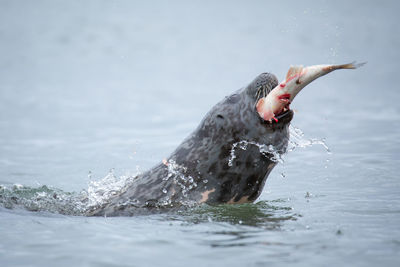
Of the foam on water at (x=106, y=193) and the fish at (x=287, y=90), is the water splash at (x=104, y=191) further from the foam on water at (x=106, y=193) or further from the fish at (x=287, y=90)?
the fish at (x=287, y=90)

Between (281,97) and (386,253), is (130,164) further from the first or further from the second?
(386,253)

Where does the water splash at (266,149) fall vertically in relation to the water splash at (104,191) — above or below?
above

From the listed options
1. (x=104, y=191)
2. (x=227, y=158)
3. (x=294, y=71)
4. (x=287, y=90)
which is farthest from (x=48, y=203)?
(x=294, y=71)

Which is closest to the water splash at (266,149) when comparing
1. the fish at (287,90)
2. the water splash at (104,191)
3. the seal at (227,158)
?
the seal at (227,158)

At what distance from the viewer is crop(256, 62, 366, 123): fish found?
596cm

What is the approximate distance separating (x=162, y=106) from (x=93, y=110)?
5.56 ft

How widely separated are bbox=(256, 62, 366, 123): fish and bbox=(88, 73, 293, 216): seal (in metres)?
0.08

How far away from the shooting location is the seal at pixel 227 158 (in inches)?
247

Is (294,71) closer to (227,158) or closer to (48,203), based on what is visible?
(227,158)

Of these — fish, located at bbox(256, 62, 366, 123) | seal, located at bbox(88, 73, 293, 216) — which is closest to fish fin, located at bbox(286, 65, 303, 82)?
fish, located at bbox(256, 62, 366, 123)

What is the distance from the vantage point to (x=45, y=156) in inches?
477

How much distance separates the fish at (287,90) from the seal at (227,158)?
0.08m

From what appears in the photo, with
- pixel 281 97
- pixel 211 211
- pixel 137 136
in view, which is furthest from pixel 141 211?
pixel 137 136

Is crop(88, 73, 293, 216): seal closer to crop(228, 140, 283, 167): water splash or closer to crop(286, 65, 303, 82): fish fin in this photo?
crop(228, 140, 283, 167): water splash
